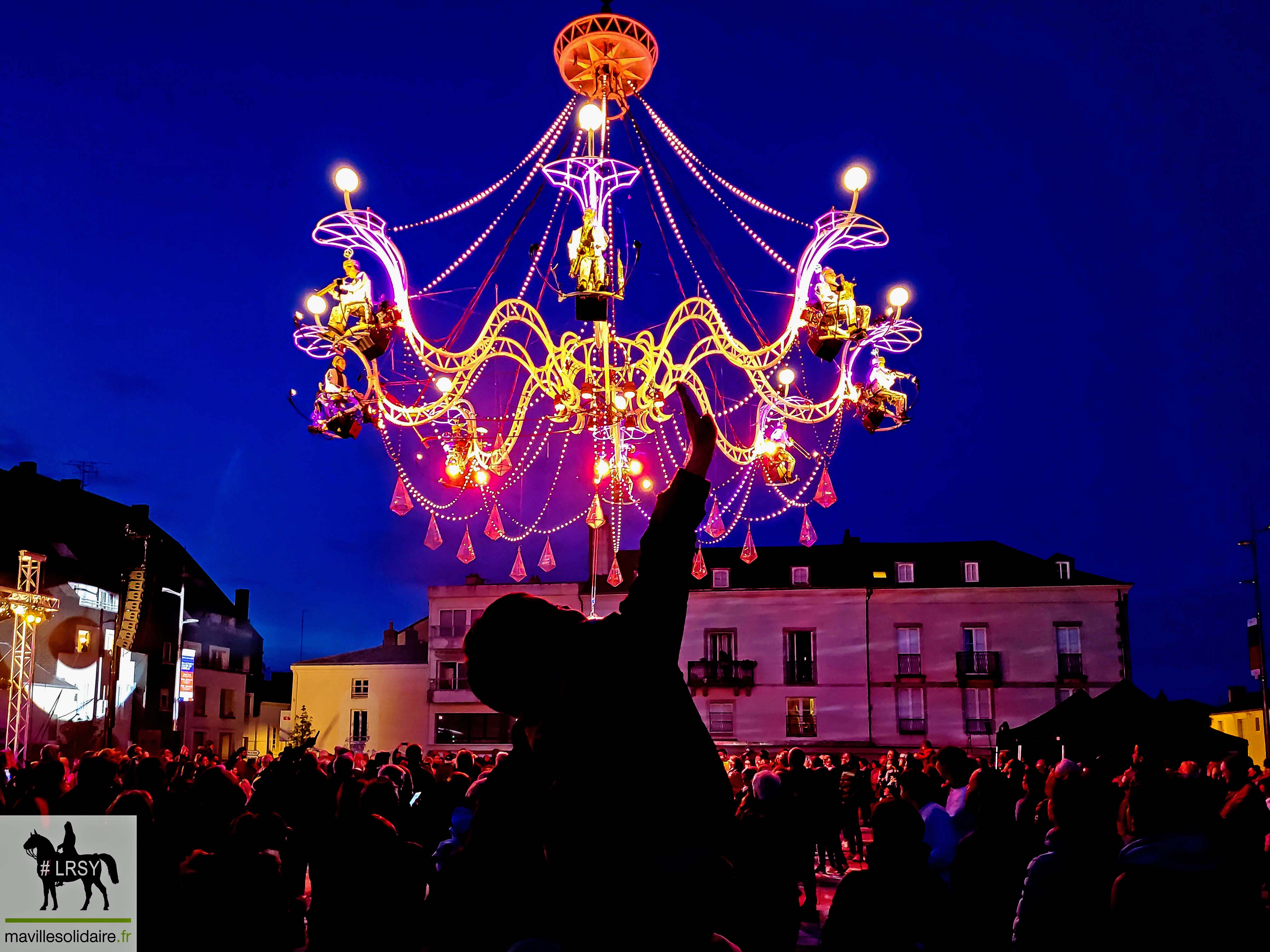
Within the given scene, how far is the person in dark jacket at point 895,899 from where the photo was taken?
11.3 ft

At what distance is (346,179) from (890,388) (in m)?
4.98

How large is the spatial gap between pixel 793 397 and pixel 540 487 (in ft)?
19.6

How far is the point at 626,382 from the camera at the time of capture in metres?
9.66

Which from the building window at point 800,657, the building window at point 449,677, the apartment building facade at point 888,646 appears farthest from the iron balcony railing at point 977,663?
the building window at point 449,677

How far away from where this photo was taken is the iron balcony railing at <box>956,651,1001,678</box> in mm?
33562

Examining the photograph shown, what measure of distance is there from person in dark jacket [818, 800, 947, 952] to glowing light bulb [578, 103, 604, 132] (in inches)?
215

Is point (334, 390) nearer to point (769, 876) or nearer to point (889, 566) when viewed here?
point (769, 876)

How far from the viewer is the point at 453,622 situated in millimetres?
37656

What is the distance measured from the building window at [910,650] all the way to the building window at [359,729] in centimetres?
2062

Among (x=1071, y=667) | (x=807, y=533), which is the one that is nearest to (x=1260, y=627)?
(x=1071, y=667)

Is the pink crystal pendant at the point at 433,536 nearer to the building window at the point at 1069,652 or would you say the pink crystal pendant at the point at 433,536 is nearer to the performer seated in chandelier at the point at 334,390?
the performer seated in chandelier at the point at 334,390

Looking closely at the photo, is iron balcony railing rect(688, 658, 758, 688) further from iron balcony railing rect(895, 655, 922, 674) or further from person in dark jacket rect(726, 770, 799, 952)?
person in dark jacket rect(726, 770, 799, 952)

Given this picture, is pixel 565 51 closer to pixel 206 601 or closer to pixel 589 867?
pixel 589 867

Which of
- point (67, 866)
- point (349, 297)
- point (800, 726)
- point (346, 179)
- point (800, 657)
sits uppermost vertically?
point (346, 179)
